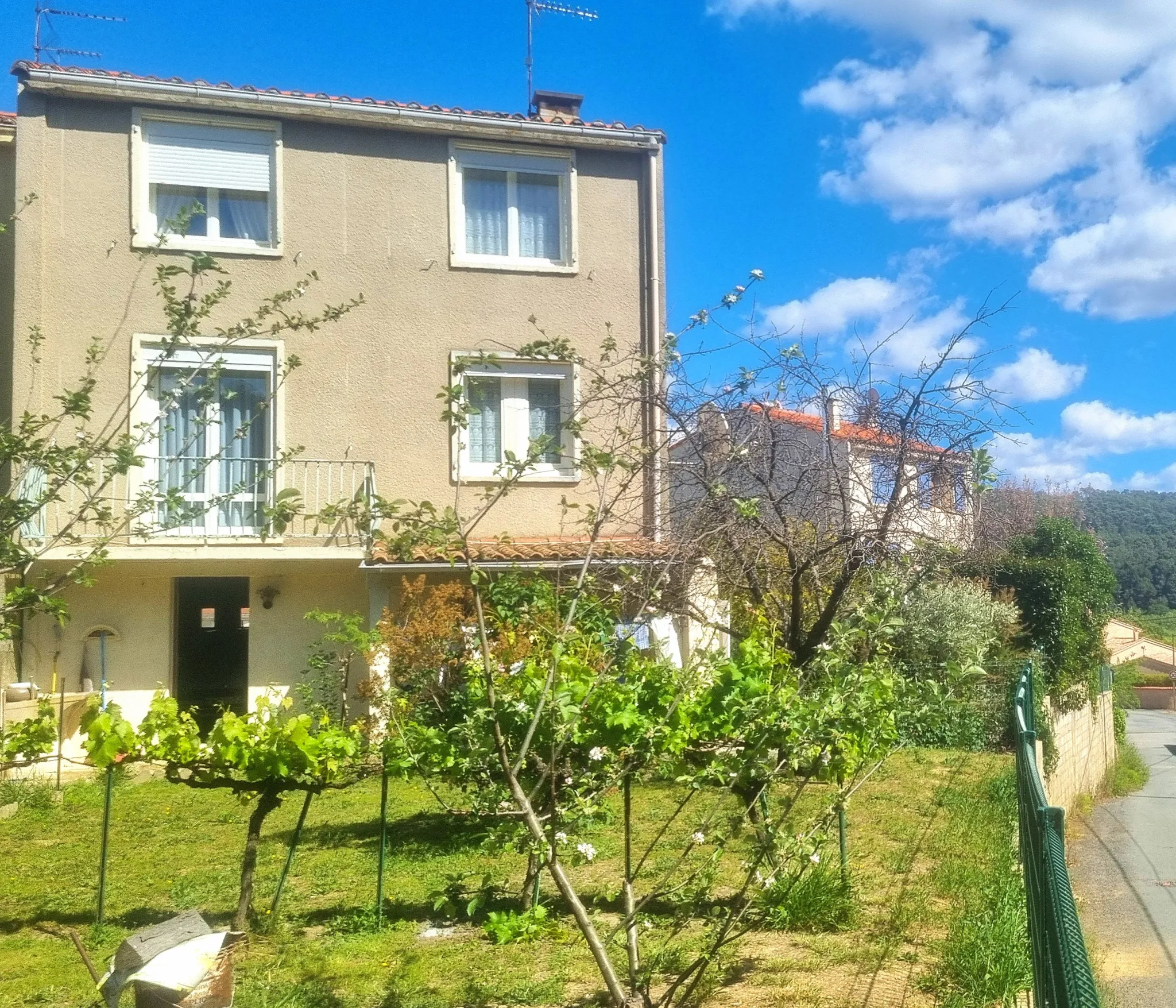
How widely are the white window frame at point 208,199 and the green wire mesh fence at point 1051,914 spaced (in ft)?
36.1

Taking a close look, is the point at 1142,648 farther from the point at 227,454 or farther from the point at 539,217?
the point at 227,454

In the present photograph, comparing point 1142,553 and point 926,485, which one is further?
point 1142,553

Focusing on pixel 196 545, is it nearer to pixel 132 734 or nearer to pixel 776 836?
pixel 132 734

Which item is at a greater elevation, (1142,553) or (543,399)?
(543,399)

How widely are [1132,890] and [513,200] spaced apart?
1091cm

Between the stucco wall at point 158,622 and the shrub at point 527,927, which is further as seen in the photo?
the stucco wall at point 158,622

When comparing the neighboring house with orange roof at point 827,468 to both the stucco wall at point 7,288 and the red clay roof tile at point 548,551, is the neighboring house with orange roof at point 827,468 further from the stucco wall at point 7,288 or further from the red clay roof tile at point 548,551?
the stucco wall at point 7,288

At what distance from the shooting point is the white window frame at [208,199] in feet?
43.6

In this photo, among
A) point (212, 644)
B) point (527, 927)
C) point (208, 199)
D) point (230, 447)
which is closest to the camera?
point (527, 927)

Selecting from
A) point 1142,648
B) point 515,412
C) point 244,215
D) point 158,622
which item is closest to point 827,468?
point 515,412

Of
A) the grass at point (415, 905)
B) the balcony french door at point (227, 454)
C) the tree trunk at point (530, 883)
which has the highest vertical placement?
the balcony french door at point (227, 454)

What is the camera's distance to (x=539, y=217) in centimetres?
1476

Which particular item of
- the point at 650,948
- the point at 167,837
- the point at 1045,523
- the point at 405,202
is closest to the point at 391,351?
the point at 405,202

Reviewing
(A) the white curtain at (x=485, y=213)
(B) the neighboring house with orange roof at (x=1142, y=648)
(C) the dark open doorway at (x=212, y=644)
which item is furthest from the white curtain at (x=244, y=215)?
(B) the neighboring house with orange roof at (x=1142, y=648)
